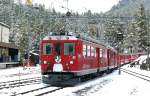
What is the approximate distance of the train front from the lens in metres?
24.2

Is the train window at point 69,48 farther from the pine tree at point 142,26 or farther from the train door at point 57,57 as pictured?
the pine tree at point 142,26

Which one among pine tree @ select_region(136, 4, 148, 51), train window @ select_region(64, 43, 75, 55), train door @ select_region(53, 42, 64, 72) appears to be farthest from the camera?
pine tree @ select_region(136, 4, 148, 51)

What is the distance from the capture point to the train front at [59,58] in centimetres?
2423

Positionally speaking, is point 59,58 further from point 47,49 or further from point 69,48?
point 47,49

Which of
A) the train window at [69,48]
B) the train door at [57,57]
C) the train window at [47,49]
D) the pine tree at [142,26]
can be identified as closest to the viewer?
the train door at [57,57]

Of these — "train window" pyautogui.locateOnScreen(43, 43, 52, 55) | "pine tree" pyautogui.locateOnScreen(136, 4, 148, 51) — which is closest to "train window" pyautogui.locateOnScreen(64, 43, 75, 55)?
"train window" pyautogui.locateOnScreen(43, 43, 52, 55)

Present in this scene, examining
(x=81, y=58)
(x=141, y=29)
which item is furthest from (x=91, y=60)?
(x=141, y=29)

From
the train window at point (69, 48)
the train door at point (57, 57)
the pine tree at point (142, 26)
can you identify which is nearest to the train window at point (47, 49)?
the train door at point (57, 57)

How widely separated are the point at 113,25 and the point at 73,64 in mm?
111902

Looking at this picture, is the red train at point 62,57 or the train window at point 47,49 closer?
the red train at point 62,57

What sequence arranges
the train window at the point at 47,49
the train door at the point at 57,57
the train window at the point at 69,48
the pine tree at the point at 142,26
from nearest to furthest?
the train door at the point at 57,57 → the train window at the point at 69,48 → the train window at the point at 47,49 → the pine tree at the point at 142,26

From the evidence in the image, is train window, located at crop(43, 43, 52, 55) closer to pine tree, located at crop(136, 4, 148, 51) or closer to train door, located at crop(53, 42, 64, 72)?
train door, located at crop(53, 42, 64, 72)

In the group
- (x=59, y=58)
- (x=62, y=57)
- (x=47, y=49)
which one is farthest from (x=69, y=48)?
(x=47, y=49)

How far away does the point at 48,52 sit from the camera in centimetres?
2484
